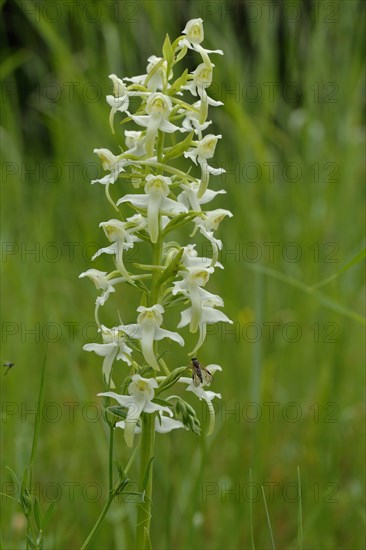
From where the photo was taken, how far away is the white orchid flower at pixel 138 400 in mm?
1593

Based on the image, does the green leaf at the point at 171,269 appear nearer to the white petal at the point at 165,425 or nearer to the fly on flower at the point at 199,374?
the fly on flower at the point at 199,374

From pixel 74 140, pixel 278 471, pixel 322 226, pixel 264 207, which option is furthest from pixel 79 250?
pixel 278 471

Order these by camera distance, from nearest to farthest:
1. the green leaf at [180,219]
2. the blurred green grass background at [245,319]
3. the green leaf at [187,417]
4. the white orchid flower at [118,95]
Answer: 1. the green leaf at [187,417]
2. the green leaf at [180,219]
3. the white orchid flower at [118,95]
4. the blurred green grass background at [245,319]

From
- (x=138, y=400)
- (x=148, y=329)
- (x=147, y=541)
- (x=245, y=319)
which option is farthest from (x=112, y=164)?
(x=245, y=319)

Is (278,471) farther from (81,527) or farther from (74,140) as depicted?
(74,140)

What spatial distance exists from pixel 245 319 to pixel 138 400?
7.20 feet

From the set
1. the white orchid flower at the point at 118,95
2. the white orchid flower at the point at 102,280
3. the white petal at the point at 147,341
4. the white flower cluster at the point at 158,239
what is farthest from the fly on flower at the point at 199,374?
the white orchid flower at the point at 118,95

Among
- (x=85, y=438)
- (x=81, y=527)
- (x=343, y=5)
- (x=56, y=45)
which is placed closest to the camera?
(x=81, y=527)

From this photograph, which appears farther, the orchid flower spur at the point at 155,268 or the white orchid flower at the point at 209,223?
the white orchid flower at the point at 209,223

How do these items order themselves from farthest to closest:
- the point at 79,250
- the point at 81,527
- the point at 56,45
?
the point at 79,250 → the point at 56,45 → the point at 81,527

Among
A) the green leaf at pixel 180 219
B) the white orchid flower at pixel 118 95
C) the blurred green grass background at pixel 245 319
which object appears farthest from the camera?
the blurred green grass background at pixel 245 319

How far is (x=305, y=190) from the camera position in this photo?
4.05 meters

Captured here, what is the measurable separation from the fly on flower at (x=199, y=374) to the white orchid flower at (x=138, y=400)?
0.10 metres

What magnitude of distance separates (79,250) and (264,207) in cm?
102
